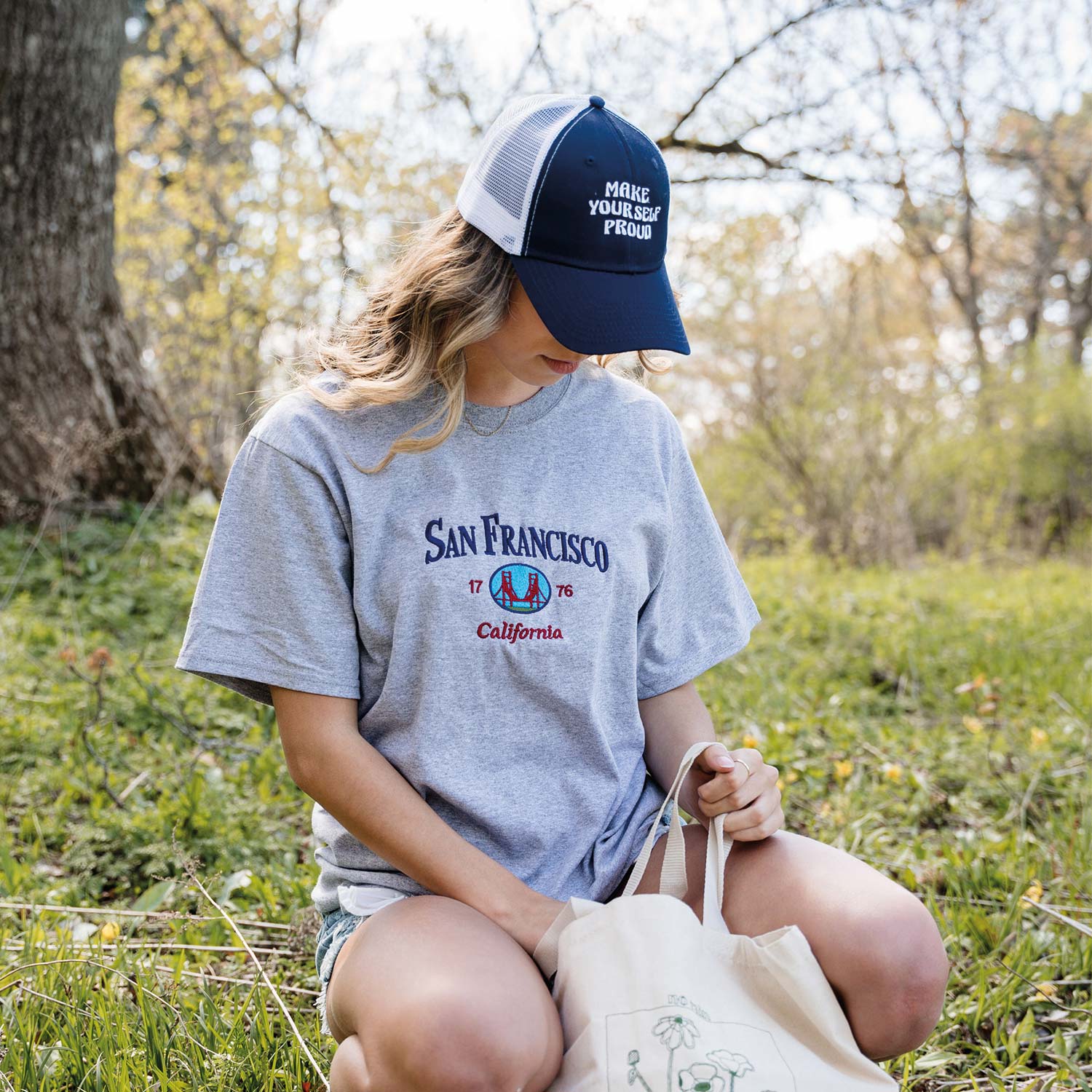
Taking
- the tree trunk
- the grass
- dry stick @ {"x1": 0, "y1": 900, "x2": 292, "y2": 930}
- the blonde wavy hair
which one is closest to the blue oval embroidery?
the blonde wavy hair

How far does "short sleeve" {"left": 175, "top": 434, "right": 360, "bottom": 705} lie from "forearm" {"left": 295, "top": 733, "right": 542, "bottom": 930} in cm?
10

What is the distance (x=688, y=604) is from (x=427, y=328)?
25.1 inches

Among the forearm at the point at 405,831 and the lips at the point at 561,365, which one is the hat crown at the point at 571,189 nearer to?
the lips at the point at 561,365

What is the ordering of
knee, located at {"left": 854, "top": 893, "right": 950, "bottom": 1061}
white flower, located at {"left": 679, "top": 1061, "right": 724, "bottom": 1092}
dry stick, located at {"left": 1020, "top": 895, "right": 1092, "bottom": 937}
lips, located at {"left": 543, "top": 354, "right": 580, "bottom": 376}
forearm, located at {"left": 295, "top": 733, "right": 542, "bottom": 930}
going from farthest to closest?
dry stick, located at {"left": 1020, "top": 895, "right": 1092, "bottom": 937}, lips, located at {"left": 543, "top": 354, "right": 580, "bottom": 376}, forearm, located at {"left": 295, "top": 733, "right": 542, "bottom": 930}, knee, located at {"left": 854, "top": 893, "right": 950, "bottom": 1061}, white flower, located at {"left": 679, "top": 1061, "right": 724, "bottom": 1092}

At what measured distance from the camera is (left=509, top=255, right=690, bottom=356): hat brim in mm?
1402

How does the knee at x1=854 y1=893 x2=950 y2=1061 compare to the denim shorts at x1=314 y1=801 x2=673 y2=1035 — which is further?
the denim shorts at x1=314 y1=801 x2=673 y2=1035

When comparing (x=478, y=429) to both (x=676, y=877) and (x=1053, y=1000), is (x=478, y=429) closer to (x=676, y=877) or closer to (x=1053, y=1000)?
(x=676, y=877)

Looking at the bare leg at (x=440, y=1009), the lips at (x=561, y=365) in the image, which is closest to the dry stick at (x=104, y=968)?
the bare leg at (x=440, y=1009)

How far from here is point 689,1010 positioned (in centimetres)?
119

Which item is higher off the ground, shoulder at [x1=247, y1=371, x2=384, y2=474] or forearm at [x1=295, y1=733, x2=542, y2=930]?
shoulder at [x1=247, y1=371, x2=384, y2=474]

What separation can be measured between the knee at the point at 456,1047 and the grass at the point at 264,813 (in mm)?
487

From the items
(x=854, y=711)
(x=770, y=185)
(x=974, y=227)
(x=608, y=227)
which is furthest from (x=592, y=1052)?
(x=974, y=227)

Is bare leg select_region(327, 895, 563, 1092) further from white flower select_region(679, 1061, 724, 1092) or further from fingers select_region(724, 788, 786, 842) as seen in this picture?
fingers select_region(724, 788, 786, 842)

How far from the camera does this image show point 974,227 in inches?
444
